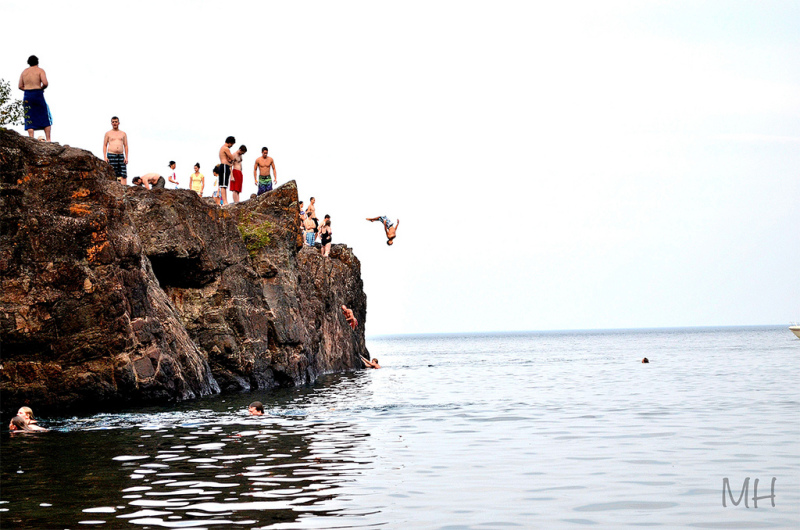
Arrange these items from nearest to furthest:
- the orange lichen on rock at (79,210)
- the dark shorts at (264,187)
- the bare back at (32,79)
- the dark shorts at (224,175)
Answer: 1. the bare back at (32,79)
2. the orange lichen on rock at (79,210)
3. the dark shorts at (224,175)
4. the dark shorts at (264,187)

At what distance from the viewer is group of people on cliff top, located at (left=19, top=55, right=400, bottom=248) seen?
26.5 metres

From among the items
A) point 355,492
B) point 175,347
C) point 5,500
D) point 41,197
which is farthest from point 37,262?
point 355,492

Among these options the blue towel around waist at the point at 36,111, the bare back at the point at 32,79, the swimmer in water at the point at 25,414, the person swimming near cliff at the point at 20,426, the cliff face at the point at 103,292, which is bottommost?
the person swimming near cliff at the point at 20,426

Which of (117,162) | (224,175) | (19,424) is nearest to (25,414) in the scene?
(19,424)

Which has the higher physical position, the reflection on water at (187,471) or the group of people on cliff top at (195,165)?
the group of people on cliff top at (195,165)

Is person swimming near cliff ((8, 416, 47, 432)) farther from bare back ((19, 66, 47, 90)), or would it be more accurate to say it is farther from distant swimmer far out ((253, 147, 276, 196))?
distant swimmer far out ((253, 147, 276, 196))

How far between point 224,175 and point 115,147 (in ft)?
27.0

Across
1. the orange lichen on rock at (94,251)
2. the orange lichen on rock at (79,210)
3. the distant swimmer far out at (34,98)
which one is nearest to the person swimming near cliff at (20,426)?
the orange lichen on rock at (94,251)

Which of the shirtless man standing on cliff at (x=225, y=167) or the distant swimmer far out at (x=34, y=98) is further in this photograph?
the shirtless man standing on cliff at (x=225, y=167)

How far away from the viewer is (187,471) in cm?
1463

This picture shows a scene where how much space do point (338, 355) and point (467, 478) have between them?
4453 cm

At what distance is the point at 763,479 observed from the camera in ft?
43.0

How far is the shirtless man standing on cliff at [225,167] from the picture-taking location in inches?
1425

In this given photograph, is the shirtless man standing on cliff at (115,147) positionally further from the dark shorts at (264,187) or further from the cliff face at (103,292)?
the dark shorts at (264,187)
